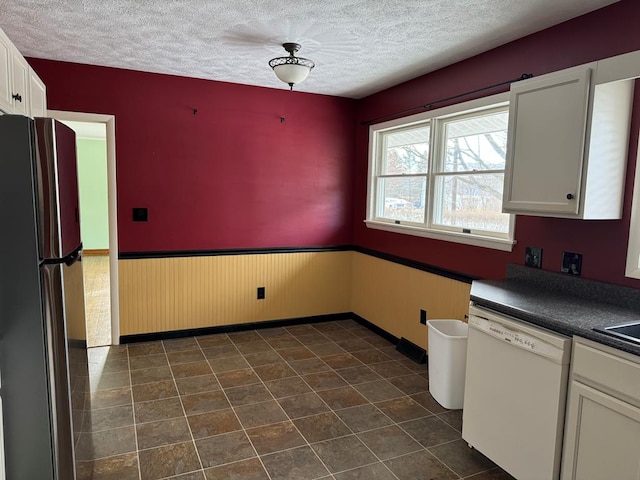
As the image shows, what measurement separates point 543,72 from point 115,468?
10.6ft

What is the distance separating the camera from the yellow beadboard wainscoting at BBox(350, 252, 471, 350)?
11.3 ft

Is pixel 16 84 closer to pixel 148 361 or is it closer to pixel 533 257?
pixel 148 361

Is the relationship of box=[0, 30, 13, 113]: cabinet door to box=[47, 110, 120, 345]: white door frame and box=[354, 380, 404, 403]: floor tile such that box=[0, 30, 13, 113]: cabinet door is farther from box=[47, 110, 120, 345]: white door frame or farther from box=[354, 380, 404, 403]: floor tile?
box=[354, 380, 404, 403]: floor tile

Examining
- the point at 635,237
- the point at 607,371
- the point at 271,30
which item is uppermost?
the point at 271,30

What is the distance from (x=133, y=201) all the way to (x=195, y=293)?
102cm

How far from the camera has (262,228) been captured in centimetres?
446

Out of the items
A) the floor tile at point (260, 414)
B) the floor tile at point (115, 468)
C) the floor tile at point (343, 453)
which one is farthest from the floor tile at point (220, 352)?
the floor tile at point (343, 453)

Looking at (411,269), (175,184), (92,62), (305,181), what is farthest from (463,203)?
(92,62)

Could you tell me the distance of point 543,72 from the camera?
2664mm

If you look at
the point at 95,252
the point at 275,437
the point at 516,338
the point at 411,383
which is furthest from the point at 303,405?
the point at 95,252

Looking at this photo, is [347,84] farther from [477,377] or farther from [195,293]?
[477,377]

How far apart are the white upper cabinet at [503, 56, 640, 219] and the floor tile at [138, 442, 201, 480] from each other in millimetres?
2259

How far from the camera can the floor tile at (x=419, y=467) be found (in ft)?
7.41

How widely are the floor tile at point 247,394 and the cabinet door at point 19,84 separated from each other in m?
2.14
